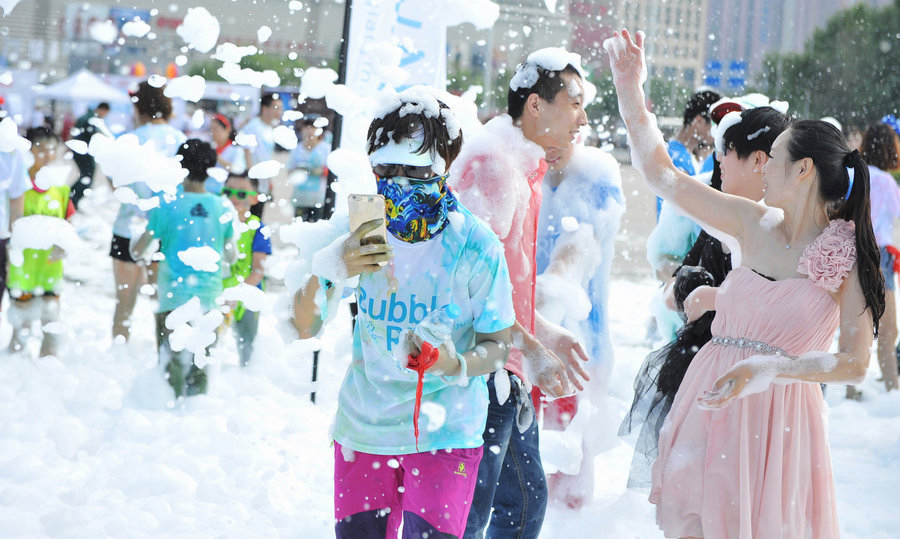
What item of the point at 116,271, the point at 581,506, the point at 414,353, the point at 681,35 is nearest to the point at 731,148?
the point at 414,353

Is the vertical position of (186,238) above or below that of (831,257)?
below

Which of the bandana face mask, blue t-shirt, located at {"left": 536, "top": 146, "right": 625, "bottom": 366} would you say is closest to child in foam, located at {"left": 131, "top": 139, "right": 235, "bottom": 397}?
blue t-shirt, located at {"left": 536, "top": 146, "right": 625, "bottom": 366}

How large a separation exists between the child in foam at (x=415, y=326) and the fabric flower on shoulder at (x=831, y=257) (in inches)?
32.9

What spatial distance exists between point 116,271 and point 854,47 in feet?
130

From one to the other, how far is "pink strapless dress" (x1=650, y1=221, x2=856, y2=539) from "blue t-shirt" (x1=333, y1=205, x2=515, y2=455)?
69 cm

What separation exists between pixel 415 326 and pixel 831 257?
1.12m

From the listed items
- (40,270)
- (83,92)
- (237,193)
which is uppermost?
(83,92)

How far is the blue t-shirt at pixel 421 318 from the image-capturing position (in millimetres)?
2285


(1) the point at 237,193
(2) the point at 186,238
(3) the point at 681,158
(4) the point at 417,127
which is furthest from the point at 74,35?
(4) the point at 417,127

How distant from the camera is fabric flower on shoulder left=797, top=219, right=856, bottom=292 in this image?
2443 mm

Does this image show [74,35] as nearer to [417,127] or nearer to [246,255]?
[246,255]

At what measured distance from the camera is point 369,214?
7.00 ft

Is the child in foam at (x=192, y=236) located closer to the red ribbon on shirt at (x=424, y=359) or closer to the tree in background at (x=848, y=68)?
the red ribbon on shirt at (x=424, y=359)

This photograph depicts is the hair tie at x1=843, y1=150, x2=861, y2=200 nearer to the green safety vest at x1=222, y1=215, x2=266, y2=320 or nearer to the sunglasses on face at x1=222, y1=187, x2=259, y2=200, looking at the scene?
the green safety vest at x1=222, y1=215, x2=266, y2=320
